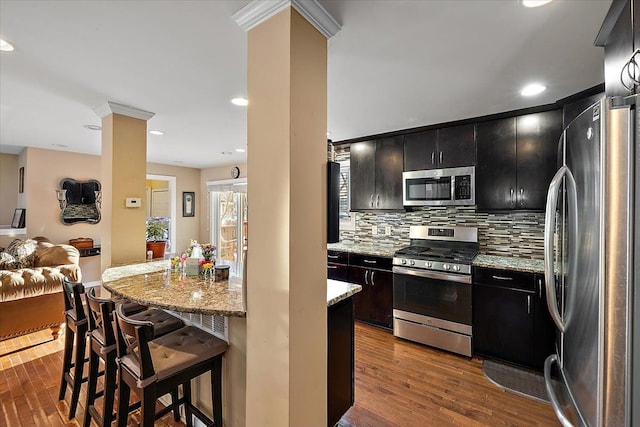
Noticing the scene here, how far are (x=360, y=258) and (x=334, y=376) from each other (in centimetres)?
190

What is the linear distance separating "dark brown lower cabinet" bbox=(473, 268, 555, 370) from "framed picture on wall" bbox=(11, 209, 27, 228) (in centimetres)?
644

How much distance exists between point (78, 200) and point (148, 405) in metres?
5.01

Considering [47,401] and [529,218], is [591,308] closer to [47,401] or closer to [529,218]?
[529,218]

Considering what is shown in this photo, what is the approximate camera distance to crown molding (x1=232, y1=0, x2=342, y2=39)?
4.12 feet

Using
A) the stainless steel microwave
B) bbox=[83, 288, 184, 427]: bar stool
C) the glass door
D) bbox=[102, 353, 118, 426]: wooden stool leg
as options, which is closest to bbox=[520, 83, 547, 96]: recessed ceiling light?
the stainless steel microwave

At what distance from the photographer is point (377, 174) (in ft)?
12.1

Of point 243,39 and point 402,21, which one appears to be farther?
point 243,39

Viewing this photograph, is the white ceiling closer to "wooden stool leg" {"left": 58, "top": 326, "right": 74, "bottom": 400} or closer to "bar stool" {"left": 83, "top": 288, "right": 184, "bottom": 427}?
"bar stool" {"left": 83, "top": 288, "right": 184, "bottom": 427}

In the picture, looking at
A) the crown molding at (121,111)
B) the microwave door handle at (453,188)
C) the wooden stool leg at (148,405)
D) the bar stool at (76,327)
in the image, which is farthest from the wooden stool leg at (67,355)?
the microwave door handle at (453,188)

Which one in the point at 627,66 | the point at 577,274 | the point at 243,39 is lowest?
the point at 577,274

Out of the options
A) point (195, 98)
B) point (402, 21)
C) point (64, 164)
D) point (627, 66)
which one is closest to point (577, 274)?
point (627, 66)

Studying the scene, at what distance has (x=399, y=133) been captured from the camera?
3.47m

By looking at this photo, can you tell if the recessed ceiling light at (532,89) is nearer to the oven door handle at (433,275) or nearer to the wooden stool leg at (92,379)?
the oven door handle at (433,275)

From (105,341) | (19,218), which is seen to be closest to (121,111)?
(105,341)
